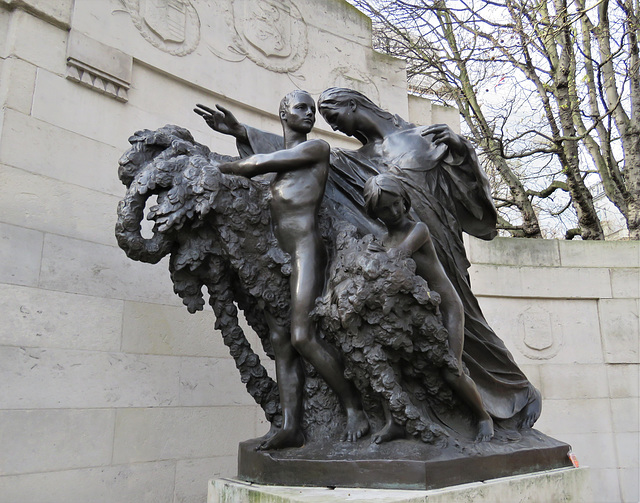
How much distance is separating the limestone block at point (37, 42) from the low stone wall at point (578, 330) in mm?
4311

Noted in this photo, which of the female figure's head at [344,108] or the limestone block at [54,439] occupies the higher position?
the female figure's head at [344,108]

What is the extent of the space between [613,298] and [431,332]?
15.0 ft

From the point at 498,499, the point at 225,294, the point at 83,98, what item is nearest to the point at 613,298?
the point at 498,499

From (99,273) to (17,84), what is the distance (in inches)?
55.5

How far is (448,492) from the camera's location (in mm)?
2297

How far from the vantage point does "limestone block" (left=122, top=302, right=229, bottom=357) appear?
4.19m

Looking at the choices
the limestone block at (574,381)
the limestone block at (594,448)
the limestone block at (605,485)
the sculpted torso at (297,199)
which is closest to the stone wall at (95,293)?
the sculpted torso at (297,199)

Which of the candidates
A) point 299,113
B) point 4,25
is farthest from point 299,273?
point 4,25

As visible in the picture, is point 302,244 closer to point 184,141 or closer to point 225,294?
point 225,294

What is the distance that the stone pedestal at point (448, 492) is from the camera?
7.36 feet

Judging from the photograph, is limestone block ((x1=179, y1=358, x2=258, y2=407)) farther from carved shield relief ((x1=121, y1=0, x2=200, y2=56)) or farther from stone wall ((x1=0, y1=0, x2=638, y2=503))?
carved shield relief ((x1=121, y1=0, x2=200, y2=56))

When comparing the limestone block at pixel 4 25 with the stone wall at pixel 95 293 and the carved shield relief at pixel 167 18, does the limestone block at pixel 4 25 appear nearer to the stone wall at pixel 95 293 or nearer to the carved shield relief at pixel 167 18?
the stone wall at pixel 95 293

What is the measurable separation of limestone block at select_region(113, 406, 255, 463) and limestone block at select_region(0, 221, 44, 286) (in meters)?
1.12

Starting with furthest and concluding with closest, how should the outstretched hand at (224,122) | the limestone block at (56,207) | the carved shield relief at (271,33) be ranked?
the carved shield relief at (271,33), the limestone block at (56,207), the outstretched hand at (224,122)
